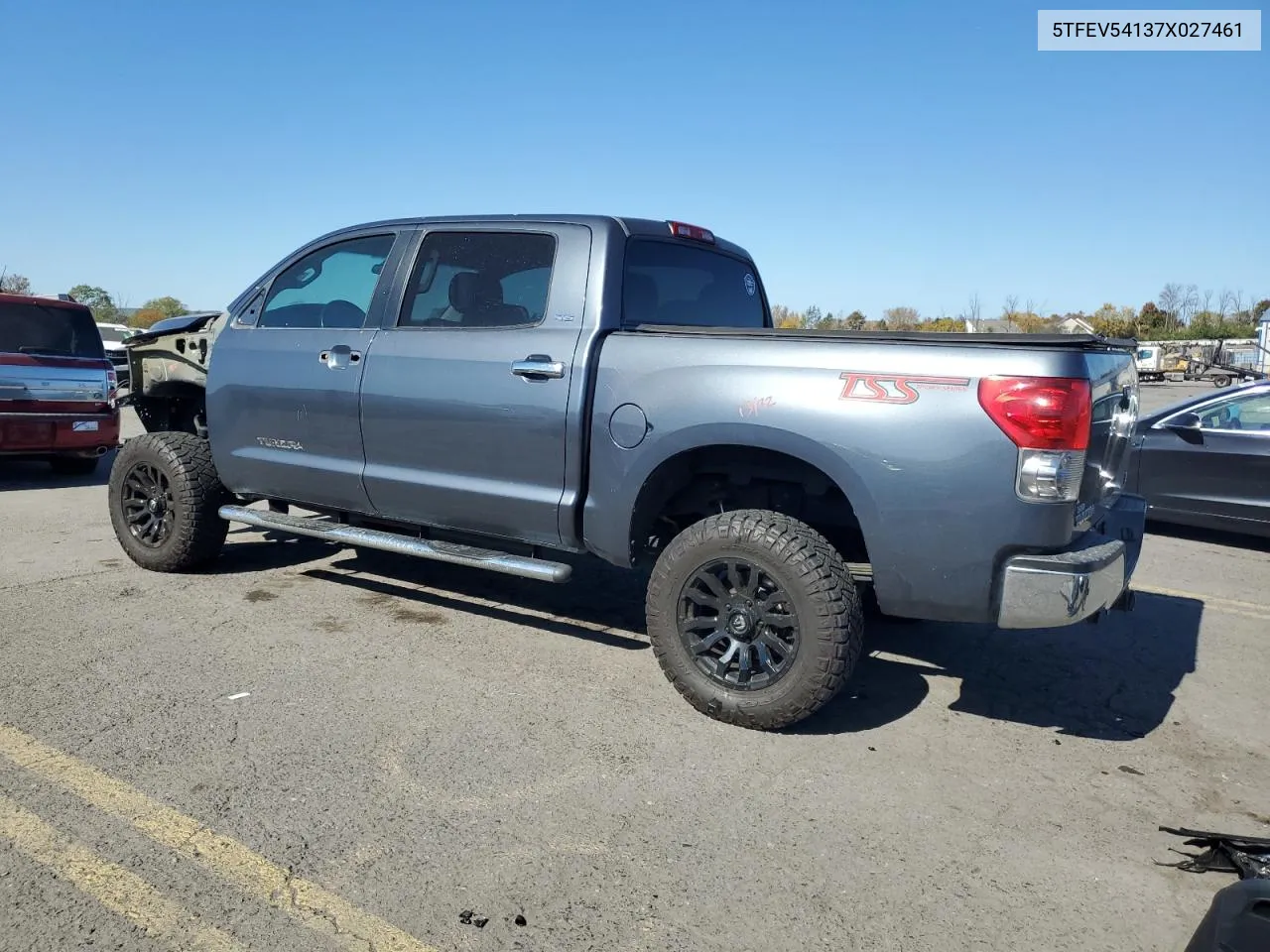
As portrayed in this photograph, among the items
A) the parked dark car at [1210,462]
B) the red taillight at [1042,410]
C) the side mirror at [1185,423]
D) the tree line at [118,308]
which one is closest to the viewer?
the red taillight at [1042,410]

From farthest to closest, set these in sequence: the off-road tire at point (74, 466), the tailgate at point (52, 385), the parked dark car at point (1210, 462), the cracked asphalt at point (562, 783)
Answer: the off-road tire at point (74, 466), the tailgate at point (52, 385), the parked dark car at point (1210, 462), the cracked asphalt at point (562, 783)

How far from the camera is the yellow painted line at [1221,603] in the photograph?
5910 mm

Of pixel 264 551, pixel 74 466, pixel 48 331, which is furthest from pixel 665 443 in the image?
pixel 74 466

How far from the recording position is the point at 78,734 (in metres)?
3.51

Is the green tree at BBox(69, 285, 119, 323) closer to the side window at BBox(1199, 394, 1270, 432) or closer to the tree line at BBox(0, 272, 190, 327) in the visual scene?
the tree line at BBox(0, 272, 190, 327)

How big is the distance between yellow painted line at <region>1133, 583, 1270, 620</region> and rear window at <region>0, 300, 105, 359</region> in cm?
977

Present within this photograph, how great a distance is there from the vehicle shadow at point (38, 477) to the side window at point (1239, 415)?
10.0 metres

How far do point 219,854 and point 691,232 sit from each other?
354 centimetres

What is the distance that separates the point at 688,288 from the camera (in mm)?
4973

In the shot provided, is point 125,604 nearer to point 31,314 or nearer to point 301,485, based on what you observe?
point 301,485

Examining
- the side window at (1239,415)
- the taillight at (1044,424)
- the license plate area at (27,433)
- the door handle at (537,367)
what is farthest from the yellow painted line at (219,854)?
the side window at (1239,415)

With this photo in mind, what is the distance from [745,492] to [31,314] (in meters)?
8.33

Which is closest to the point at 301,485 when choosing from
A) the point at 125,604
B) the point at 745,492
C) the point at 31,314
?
the point at 125,604

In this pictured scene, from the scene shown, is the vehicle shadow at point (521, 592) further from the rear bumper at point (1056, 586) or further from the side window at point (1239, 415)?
the side window at point (1239, 415)
